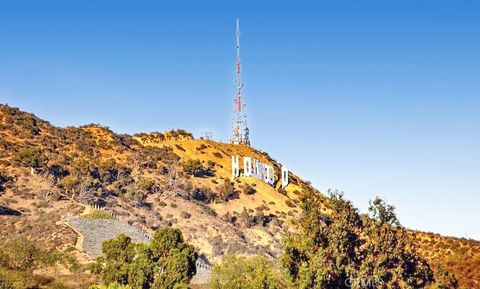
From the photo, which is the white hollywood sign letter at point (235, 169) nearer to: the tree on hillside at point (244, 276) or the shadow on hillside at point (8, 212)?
the shadow on hillside at point (8, 212)

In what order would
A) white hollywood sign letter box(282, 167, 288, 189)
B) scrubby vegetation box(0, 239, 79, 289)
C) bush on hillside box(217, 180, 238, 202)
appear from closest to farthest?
1. scrubby vegetation box(0, 239, 79, 289)
2. bush on hillside box(217, 180, 238, 202)
3. white hollywood sign letter box(282, 167, 288, 189)

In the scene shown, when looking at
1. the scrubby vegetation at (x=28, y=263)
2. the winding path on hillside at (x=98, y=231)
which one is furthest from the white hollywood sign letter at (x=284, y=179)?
the scrubby vegetation at (x=28, y=263)

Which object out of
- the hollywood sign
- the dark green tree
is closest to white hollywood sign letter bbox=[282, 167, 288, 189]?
the hollywood sign

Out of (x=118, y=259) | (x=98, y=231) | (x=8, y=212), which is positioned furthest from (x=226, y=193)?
(x=118, y=259)

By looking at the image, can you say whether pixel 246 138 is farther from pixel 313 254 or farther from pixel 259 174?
pixel 313 254

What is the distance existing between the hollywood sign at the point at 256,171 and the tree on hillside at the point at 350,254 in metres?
68.1

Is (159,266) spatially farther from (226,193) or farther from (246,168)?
(246,168)

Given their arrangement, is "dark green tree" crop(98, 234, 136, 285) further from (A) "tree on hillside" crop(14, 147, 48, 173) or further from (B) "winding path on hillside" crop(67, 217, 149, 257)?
(A) "tree on hillside" crop(14, 147, 48, 173)

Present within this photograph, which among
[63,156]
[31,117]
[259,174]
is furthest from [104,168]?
[259,174]

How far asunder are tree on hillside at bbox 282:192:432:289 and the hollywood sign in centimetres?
6809

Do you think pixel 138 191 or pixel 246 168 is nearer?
pixel 138 191

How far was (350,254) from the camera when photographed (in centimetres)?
3344

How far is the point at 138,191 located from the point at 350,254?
188ft

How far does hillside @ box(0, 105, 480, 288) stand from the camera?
64.8 metres
